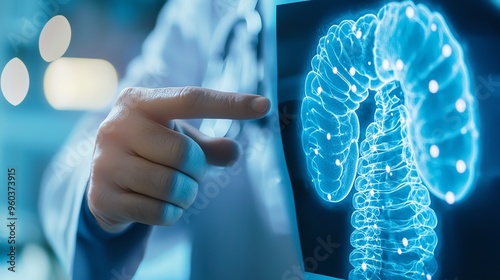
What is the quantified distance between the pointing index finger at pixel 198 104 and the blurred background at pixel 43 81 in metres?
0.15

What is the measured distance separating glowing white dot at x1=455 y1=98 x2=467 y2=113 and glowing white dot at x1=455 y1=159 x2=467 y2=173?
0.05 m

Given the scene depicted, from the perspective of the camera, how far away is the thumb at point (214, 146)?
0.90m

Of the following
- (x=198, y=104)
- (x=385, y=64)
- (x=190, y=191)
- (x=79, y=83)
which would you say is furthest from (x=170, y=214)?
(x=385, y=64)

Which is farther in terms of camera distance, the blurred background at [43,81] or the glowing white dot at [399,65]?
the blurred background at [43,81]

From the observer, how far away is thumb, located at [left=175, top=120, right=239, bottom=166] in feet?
2.96

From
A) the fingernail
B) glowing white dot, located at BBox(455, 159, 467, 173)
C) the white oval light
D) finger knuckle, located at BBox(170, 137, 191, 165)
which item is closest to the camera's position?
Answer: glowing white dot, located at BBox(455, 159, 467, 173)

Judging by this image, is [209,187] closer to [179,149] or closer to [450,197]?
[179,149]

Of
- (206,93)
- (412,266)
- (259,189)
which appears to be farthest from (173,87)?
(412,266)

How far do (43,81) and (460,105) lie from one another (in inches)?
34.9

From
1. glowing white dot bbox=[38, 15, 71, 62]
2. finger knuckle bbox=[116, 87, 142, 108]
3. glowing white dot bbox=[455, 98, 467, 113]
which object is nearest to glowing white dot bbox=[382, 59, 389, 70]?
glowing white dot bbox=[455, 98, 467, 113]

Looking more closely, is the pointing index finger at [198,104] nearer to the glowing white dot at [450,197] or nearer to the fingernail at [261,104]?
the fingernail at [261,104]

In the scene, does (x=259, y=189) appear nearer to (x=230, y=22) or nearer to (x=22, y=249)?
(x=230, y=22)

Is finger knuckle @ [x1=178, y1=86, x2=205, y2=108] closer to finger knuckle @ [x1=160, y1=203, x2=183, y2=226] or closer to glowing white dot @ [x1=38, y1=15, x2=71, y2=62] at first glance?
finger knuckle @ [x1=160, y1=203, x2=183, y2=226]

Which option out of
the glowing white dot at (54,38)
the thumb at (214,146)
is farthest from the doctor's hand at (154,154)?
the glowing white dot at (54,38)
